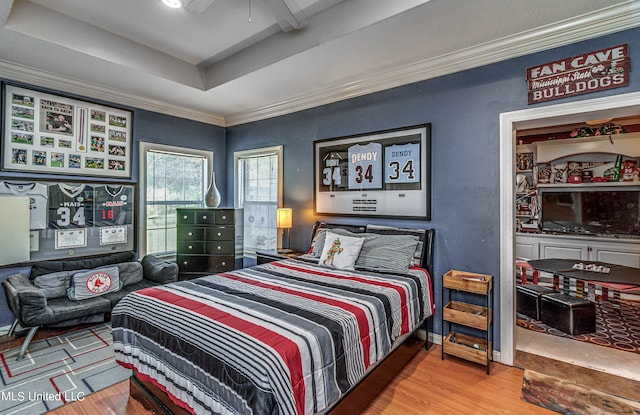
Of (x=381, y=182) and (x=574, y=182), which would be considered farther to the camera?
(x=574, y=182)

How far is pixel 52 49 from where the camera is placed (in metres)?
2.64

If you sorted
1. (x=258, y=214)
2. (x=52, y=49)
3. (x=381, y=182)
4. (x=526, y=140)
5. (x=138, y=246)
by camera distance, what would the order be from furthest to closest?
1. (x=526, y=140)
2. (x=258, y=214)
3. (x=138, y=246)
4. (x=381, y=182)
5. (x=52, y=49)

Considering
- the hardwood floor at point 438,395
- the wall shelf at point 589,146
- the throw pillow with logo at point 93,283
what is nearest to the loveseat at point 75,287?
the throw pillow with logo at point 93,283

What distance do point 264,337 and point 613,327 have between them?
3870mm

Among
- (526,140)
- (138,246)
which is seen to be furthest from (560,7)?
(138,246)

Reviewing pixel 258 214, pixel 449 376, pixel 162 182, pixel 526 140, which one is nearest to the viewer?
pixel 449 376

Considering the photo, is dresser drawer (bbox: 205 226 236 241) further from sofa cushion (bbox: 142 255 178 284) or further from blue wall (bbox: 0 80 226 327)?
blue wall (bbox: 0 80 226 327)

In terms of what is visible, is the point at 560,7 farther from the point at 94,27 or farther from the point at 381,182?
the point at 94,27

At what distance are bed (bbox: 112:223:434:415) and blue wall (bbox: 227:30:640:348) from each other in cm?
58

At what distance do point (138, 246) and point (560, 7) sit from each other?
4.87 m

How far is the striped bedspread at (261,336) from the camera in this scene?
1272 millimetres

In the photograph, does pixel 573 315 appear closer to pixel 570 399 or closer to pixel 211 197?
pixel 570 399

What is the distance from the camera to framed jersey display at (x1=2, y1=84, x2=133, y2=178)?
302cm

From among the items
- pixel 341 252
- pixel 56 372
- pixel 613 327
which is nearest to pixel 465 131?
pixel 341 252
